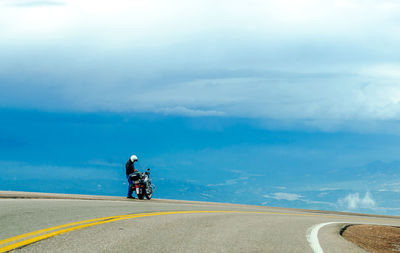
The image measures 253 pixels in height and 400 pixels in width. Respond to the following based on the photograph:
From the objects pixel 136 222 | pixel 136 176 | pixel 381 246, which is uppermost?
pixel 136 176

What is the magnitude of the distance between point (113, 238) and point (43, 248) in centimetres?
172

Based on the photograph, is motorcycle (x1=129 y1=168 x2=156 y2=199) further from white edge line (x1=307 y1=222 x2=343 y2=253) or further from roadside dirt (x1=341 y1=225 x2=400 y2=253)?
white edge line (x1=307 y1=222 x2=343 y2=253)

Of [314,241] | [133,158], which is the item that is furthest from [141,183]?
[314,241]

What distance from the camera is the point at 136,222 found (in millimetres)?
12242

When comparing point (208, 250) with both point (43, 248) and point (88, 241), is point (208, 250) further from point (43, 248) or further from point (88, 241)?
point (43, 248)

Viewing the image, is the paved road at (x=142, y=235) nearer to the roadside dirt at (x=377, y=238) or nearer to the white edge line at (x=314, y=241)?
the white edge line at (x=314, y=241)

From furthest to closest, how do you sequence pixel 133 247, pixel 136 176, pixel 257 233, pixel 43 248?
pixel 136 176
pixel 257 233
pixel 133 247
pixel 43 248

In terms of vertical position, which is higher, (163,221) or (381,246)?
(163,221)

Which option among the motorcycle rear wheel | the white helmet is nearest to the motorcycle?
the motorcycle rear wheel

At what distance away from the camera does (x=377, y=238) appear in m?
15.6

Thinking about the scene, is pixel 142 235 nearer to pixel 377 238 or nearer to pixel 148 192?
pixel 377 238

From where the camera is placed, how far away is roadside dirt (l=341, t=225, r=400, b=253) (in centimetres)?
1262

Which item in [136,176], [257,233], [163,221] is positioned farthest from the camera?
[136,176]

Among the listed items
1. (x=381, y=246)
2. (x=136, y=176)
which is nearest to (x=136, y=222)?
(x=381, y=246)
